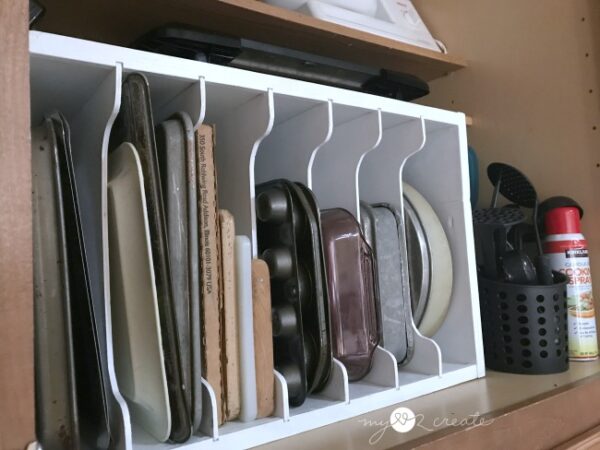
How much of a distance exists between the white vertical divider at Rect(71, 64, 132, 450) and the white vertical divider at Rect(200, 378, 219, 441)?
9 centimetres

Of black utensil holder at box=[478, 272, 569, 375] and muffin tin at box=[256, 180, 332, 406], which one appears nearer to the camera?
muffin tin at box=[256, 180, 332, 406]

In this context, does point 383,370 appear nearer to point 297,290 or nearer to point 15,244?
point 297,290

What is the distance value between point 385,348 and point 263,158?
368 mm

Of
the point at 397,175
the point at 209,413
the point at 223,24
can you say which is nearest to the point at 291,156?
the point at 397,175

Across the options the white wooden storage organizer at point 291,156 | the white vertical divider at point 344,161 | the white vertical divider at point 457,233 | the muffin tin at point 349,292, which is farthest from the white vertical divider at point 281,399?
the white vertical divider at point 457,233

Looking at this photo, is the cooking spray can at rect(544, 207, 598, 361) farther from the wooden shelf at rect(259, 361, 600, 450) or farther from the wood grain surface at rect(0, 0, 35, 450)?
the wood grain surface at rect(0, 0, 35, 450)

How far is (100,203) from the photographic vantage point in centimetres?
59

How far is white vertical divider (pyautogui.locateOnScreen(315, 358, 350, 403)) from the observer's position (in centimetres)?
70

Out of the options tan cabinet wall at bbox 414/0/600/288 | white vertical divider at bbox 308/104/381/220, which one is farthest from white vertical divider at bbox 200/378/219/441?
tan cabinet wall at bbox 414/0/600/288

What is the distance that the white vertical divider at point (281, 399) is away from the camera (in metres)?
0.64

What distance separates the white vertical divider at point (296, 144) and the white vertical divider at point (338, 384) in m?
0.27

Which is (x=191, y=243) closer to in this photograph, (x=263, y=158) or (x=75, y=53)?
(x=75, y=53)

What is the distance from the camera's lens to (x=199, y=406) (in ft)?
1.90

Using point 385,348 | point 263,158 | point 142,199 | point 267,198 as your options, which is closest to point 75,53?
point 142,199
